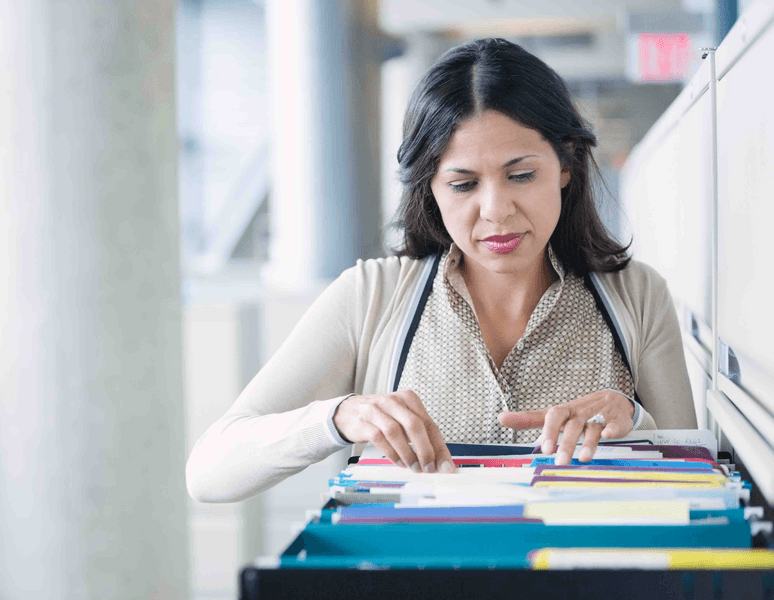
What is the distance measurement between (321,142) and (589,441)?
4.58m

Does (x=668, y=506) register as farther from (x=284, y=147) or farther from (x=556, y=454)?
(x=284, y=147)

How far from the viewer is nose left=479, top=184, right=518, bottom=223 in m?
1.39

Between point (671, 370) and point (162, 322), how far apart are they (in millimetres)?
1326

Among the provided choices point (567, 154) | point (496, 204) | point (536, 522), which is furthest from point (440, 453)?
point (567, 154)

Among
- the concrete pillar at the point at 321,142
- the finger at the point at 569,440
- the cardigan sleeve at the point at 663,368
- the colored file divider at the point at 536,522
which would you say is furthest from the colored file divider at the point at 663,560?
the concrete pillar at the point at 321,142

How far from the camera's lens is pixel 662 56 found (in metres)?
5.80

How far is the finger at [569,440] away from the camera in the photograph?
91 cm

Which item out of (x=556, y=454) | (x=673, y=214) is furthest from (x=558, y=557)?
(x=673, y=214)

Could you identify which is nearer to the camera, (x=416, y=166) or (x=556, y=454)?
(x=556, y=454)

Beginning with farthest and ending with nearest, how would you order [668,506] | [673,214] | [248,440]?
1. [673,214]
2. [248,440]
3. [668,506]

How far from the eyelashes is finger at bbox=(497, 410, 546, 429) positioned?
505 mm

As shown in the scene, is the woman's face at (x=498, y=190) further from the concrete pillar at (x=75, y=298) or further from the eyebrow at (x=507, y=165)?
the concrete pillar at (x=75, y=298)

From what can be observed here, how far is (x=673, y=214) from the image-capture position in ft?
6.73

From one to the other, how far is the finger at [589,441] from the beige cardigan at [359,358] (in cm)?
54
